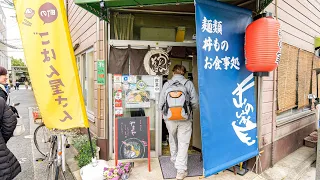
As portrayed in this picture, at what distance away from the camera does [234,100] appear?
361cm

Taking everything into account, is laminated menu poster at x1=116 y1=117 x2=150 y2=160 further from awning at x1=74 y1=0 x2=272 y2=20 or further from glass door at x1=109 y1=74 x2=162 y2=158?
awning at x1=74 y1=0 x2=272 y2=20

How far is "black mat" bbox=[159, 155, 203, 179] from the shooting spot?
429cm

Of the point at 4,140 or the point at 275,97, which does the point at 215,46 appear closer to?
the point at 275,97

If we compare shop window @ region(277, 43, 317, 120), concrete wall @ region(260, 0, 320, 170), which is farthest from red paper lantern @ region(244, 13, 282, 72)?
shop window @ region(277, 43, 317, 120)

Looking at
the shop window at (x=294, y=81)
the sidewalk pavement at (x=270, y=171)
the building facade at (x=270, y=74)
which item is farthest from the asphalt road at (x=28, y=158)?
the shop window at (x=294, y=81)

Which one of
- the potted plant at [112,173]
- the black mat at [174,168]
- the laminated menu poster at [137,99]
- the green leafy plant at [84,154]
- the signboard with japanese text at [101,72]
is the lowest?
the black mat at [174,168]

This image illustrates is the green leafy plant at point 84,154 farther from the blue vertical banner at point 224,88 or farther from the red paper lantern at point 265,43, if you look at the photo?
the red paper lantern at point 265,43

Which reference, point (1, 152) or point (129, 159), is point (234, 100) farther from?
point (1, 152)

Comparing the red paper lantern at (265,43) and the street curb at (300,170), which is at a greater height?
the red paper lantern at (265,43)

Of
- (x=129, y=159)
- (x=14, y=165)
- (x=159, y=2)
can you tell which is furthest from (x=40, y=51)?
(x=129, y=159)

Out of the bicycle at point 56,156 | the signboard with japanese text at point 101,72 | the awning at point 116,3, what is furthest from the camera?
the signboard with japanese text at point 101,72

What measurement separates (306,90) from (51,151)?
7.68 metres

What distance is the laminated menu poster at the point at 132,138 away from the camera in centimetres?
444

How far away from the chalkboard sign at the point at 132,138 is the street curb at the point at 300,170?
325 centimetres
